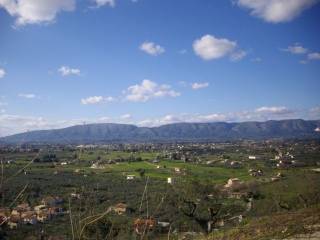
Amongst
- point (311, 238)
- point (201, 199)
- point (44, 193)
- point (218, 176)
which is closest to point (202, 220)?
point (201, 199)

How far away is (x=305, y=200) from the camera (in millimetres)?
23641

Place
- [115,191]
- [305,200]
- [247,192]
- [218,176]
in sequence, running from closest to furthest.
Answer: [305,200] → [247,192] → [115,191] → [218,176]

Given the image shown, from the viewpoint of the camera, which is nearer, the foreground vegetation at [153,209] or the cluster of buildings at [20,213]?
the cluster of buildings at [20,213]

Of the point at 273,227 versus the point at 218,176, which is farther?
the point at 218,176

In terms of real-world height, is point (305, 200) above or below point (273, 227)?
below

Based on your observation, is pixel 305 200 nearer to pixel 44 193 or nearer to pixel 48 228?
pixel 48 228

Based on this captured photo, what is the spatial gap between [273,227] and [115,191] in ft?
128

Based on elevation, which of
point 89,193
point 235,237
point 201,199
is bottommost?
point 201,199

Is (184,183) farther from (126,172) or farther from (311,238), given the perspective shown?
(126,172)

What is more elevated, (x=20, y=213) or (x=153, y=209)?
(x=153, y=209)

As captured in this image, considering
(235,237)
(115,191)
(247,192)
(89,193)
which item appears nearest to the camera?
(89,193)

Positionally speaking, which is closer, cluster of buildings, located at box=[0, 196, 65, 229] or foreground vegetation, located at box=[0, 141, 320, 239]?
cluster of buildings, located at box=[0, 196, 65, 229]

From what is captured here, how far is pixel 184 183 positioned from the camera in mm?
20719

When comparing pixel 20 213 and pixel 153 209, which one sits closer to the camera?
pixel 153 209
